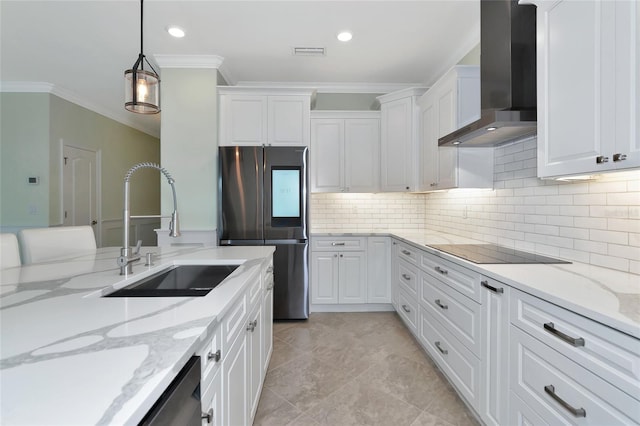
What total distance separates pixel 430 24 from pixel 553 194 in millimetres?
1692

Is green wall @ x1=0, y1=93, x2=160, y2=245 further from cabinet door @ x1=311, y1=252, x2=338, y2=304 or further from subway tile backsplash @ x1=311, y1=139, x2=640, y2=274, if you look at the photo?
subway tile backsplash @ x1=311, y1=139, x2=640, y2=274

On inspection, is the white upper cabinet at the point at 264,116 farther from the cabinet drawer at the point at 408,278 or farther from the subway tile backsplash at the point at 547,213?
the subway tile backsplash at the point at 547,213

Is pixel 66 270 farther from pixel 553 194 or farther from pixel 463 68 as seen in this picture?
pixel 463 68

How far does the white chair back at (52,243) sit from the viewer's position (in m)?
1.75

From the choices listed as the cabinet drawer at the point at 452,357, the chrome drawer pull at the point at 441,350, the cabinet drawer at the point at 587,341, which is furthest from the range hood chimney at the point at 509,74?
the chrome drawer pull at the point at 441,350

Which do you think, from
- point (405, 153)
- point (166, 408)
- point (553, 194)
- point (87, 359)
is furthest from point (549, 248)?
point (87, 359)

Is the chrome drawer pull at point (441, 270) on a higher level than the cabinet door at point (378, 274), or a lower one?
higher

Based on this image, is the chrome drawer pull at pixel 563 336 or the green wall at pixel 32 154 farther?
the green wall at pixel 32 154

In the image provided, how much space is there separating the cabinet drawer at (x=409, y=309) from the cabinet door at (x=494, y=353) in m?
1.01

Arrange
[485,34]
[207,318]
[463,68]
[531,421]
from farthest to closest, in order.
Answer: [463,68]
[485,34]
[531,421]
[207,318]

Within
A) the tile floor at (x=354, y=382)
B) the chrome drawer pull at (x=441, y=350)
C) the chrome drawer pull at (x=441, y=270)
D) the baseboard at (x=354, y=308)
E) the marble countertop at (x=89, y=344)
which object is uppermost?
the marble countertop at (x=89, y=344)

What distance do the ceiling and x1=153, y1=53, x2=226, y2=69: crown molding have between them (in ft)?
0.18

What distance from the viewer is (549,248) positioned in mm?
1850

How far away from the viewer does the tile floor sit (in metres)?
1.75
